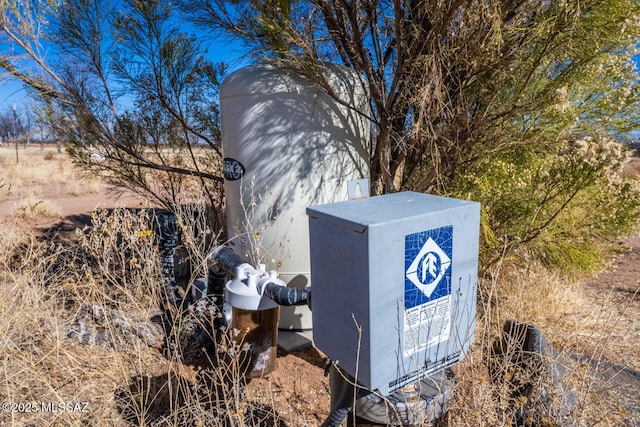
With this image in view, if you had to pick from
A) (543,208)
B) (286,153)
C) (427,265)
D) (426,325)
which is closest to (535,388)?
(426,325)

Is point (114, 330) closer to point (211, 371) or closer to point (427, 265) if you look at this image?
point (211, 371)

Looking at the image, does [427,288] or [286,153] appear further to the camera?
[286,153]

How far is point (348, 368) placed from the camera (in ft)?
5.06

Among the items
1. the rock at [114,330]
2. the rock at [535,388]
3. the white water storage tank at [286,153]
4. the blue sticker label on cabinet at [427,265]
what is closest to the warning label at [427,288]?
the blue sticker label on cabinet at [427,265]

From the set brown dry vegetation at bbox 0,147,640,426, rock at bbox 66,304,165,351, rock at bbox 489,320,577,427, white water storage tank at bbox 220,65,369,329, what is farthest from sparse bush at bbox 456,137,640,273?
rock at bbox 66,304,165,351

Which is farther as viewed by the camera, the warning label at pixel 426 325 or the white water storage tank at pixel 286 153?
the white water storage tank at pixel 286 153

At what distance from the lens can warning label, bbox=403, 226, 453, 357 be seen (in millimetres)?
1460

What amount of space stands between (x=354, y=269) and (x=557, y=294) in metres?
3.33

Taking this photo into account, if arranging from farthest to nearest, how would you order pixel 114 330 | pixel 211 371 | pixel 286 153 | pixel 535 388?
pixel 286 153 < pixel 114 330 < pixel 211 371 < pixel 535 388

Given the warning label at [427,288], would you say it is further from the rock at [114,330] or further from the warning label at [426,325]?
the rock at [114,330]

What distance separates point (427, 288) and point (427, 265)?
0.30 feet

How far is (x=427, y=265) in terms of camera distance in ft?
4.93

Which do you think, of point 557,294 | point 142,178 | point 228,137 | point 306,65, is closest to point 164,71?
point 142,178

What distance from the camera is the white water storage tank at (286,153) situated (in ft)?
10.5
